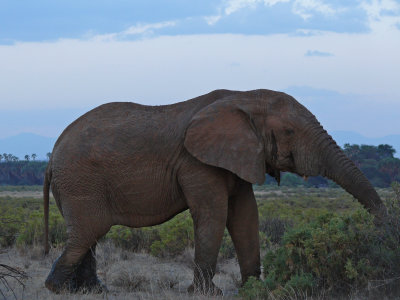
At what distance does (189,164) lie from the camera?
8.55 metres

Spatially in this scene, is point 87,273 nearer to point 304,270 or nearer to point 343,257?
point 304,270

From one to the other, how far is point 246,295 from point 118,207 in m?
2.12

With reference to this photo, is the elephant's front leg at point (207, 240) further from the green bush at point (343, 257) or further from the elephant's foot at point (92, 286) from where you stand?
the elephant's foot at point (92, 286)

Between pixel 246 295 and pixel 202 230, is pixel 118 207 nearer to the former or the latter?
pixel 202 230

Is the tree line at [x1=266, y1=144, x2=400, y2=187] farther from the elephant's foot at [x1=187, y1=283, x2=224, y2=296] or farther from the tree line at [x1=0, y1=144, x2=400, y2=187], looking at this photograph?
the elephant's foot at [x1=187, y1=283, x2=224, y2=296]

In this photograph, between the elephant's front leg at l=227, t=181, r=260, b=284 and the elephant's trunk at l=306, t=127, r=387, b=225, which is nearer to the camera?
the elephant's trunk at l=306, t=127, r=387, b=225

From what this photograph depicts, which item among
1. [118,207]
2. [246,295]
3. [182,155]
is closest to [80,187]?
[118,207]

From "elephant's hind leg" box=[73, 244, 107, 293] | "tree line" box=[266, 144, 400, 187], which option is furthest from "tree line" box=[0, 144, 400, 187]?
"elephant's hind leg" box=[73, 244, 107, 293]

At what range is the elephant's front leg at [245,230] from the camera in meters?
9.20

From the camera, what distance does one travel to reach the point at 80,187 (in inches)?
347

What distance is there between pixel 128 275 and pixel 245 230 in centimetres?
190

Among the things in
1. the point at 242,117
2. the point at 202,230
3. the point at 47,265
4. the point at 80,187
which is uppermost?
the point at 242,117

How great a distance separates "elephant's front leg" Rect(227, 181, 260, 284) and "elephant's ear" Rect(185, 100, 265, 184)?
0.90m

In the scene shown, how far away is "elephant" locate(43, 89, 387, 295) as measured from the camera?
27.5 feet
